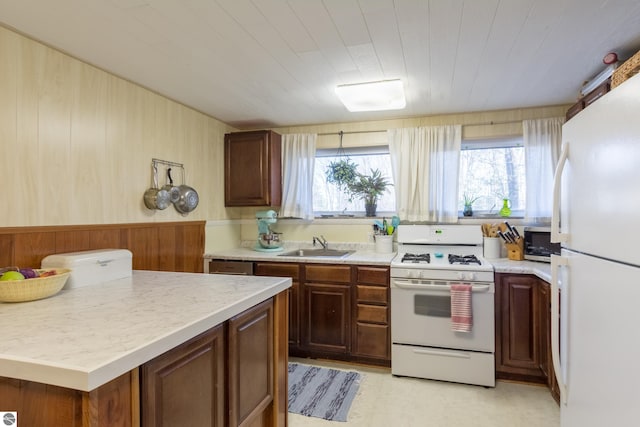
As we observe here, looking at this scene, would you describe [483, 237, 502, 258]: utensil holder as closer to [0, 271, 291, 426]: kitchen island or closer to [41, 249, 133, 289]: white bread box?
[0, 271, 291, 426]: kitchen island

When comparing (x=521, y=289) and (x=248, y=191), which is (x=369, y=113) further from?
(x=521, y=289)

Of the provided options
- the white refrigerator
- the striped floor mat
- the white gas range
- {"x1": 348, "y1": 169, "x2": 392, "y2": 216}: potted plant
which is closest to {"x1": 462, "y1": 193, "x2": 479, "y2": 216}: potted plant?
the white gas range

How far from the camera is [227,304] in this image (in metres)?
1.29

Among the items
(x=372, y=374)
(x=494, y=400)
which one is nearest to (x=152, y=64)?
(x=372, y=374)

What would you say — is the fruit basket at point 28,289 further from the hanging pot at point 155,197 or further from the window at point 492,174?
the window at point 492,174

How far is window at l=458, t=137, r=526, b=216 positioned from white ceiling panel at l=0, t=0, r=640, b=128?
589mm

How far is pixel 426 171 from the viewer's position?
3.19m

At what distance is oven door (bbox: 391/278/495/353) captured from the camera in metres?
2.44

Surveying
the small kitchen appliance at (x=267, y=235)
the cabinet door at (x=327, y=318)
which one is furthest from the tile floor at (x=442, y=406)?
the small kitchen appliance at (x=267, y=235)

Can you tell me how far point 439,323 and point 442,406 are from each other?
0.55m

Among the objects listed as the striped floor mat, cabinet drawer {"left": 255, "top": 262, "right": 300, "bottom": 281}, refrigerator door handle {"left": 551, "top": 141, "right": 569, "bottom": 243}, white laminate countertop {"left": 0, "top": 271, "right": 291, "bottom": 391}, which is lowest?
the striped floor mat

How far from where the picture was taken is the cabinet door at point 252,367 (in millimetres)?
1314

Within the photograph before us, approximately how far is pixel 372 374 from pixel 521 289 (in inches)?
51.7

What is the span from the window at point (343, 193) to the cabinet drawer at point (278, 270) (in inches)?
35.8
